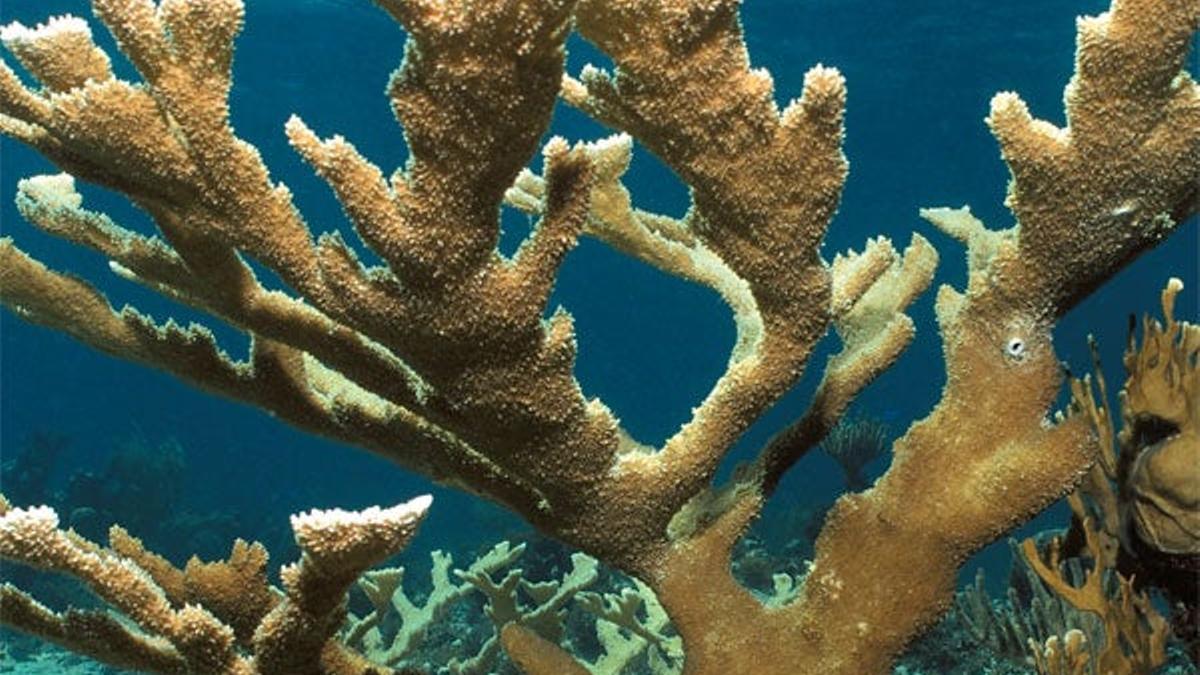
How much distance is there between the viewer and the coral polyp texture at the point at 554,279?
1.66 meters

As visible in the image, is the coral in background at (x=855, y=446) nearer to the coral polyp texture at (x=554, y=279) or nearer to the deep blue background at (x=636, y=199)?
the deep blue background at (x=636, y=199)

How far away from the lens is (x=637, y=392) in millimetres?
83188

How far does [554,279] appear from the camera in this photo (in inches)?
73.3

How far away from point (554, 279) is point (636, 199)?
58217 mm

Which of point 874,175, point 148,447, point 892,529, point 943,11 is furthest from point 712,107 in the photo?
point 874,175

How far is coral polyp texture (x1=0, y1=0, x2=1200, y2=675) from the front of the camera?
65.5 inches

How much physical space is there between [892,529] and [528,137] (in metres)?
1.28

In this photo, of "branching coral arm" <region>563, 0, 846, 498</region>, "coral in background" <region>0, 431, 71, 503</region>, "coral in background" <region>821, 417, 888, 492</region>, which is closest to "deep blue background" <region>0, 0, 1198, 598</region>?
"coral in background" <region>0, 431, 71, 503</region>

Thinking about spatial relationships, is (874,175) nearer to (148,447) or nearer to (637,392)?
(637,392)

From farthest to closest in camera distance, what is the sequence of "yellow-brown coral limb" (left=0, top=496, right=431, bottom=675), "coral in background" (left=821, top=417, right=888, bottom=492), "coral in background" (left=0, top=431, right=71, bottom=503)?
"coral in background" (left=0, top=431, right=71, bottom=503)
"coral in background" (left=821, top=417, right=888, bottom=492)
"yellow-brown coral limb" (left=0, top=496, right=431, bottom=675)

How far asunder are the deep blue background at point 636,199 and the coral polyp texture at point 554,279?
9483 mm

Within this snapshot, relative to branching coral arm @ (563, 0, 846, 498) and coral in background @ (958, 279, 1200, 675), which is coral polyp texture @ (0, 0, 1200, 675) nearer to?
branching coral arm @ (563, 0, 846, 498)

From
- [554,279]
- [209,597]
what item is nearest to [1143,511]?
[554,279]

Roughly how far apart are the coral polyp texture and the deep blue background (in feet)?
31.1
